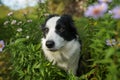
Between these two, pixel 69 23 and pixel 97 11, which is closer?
pixel 97 11

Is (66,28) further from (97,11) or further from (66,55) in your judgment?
(97,11)

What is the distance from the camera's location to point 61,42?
14.8ft

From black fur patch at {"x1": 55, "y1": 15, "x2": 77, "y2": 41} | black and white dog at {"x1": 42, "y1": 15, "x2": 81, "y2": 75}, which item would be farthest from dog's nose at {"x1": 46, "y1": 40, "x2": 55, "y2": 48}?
black fur patch at {"x1": 55, "y1": 15, "x2": 77, "y2": 41}

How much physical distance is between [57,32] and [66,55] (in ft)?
1.42

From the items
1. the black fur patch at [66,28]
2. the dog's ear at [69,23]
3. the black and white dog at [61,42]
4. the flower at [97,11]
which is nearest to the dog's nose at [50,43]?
the black and white dog at [61,42]

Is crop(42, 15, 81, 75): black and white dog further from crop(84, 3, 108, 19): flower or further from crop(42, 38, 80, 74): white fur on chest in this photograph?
crop(84, 3, 108, 19): flower

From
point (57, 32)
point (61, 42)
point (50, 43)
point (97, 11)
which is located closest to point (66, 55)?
point (61, 42)

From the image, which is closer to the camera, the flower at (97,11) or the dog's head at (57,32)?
the flower at (97,11)

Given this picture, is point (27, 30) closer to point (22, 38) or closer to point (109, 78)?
point (22, 38)

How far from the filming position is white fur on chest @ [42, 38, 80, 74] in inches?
185

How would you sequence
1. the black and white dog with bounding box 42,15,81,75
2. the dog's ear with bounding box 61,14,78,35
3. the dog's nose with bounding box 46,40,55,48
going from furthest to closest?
the dog's ear with bounding box 61,14,78,35 < the black and white dog with bounding box 42,15,81,75 < the dog's nose with bounding box 46,40,55,48

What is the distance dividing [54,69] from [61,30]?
1.58 ft

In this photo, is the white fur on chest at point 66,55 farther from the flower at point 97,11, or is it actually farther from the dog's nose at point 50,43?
the flower at point 97,11

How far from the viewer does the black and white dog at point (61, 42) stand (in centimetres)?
440
